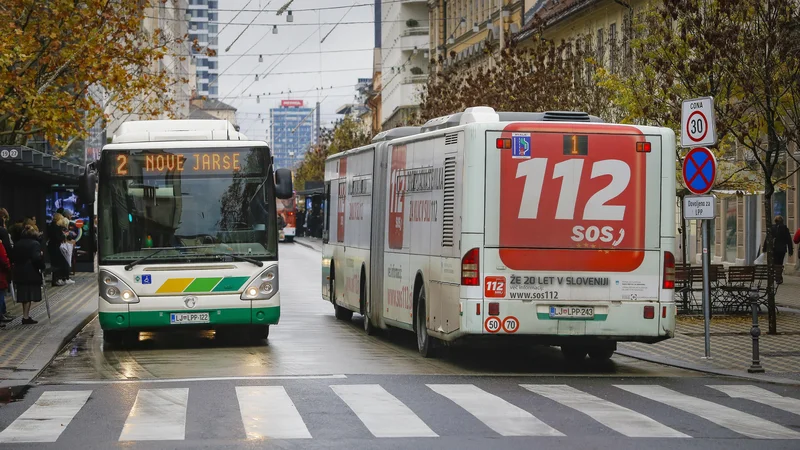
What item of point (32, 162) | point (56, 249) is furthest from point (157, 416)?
point (56, 249)

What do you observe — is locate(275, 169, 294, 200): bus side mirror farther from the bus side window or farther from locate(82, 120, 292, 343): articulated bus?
the bus side window

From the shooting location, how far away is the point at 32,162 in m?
29.7

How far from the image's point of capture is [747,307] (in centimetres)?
2675

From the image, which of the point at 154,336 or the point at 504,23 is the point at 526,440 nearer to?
the point at 154,336

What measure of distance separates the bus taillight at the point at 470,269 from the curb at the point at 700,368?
2863 millimetres

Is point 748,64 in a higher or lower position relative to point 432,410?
higher

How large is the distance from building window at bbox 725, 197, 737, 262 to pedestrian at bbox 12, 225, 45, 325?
91.6 ft

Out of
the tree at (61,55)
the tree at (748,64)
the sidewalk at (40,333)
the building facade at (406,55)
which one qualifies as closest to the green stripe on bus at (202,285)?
the sidewalk at (40,333)

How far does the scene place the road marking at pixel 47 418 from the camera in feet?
36.2

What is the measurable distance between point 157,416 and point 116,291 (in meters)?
6.92

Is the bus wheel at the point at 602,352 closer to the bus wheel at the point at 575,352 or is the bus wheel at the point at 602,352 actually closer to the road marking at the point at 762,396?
the bus wheel at the point at 575,352

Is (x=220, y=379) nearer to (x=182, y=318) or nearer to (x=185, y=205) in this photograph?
(x=182, y=318)

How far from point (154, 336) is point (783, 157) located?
23600 millimetres

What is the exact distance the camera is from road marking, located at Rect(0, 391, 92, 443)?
435 inches
